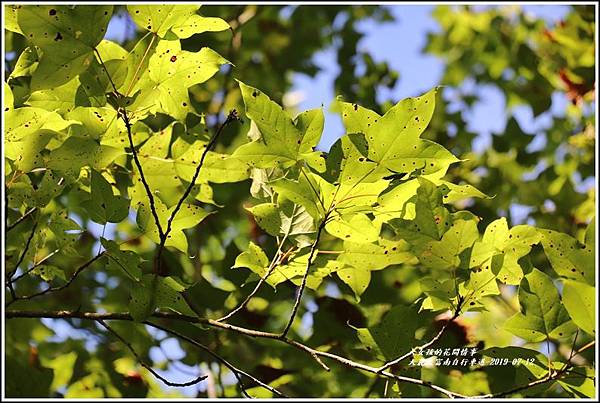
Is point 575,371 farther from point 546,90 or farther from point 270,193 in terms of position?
point 546,90

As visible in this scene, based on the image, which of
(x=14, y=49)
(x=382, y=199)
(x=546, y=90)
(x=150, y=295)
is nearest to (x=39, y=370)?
(x=150, y=295)

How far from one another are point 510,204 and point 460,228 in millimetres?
1111

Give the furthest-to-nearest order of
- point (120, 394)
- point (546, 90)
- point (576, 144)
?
point (576, 144) < point (546, 90) < point (120, 394)

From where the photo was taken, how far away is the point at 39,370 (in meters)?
1.25

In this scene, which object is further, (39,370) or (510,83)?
(510,83)

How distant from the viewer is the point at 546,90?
1.88 metres

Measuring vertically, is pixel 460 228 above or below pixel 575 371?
above

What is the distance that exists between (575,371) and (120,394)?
0.82m

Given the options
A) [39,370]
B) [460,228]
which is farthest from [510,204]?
[39,370]

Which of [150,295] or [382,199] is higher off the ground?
[382,199]

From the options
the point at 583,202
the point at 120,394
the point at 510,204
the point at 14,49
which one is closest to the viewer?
the point at 120,394

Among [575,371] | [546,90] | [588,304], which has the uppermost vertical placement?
[588,304]

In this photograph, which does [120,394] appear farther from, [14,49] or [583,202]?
[583,202]

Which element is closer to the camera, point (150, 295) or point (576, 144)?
point (150, 295)
